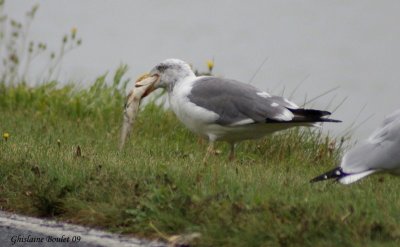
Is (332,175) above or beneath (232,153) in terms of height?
above

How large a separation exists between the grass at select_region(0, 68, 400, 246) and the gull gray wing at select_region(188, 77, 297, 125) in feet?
1.00

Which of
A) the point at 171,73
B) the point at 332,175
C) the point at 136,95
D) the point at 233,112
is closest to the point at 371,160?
the point at 332,175

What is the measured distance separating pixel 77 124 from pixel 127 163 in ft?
8.04

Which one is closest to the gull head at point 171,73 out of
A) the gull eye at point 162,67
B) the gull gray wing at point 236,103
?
the gull eye at point 162,67

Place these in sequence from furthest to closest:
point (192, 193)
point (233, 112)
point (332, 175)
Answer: point (233, 112), point (332, 175), point (192, 193)

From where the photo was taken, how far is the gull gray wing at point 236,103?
639 cm

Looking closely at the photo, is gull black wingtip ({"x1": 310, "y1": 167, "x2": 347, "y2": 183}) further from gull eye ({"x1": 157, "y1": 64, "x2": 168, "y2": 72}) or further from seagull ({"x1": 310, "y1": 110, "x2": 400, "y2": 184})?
gull eye ({"x1": 157, "y1": 64, "x2": 168, "y2": 72})

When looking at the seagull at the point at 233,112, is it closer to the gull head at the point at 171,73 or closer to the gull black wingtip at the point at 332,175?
the gull head at the point at 171,73

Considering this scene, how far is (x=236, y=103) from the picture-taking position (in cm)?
652

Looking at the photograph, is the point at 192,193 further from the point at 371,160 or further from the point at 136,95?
the point at 136,95

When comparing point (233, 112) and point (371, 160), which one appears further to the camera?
point (233, 112)

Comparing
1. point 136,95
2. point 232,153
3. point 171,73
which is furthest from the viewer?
point 136,95

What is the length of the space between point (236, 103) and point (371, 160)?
148 cm

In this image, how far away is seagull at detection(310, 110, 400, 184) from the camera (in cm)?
512
